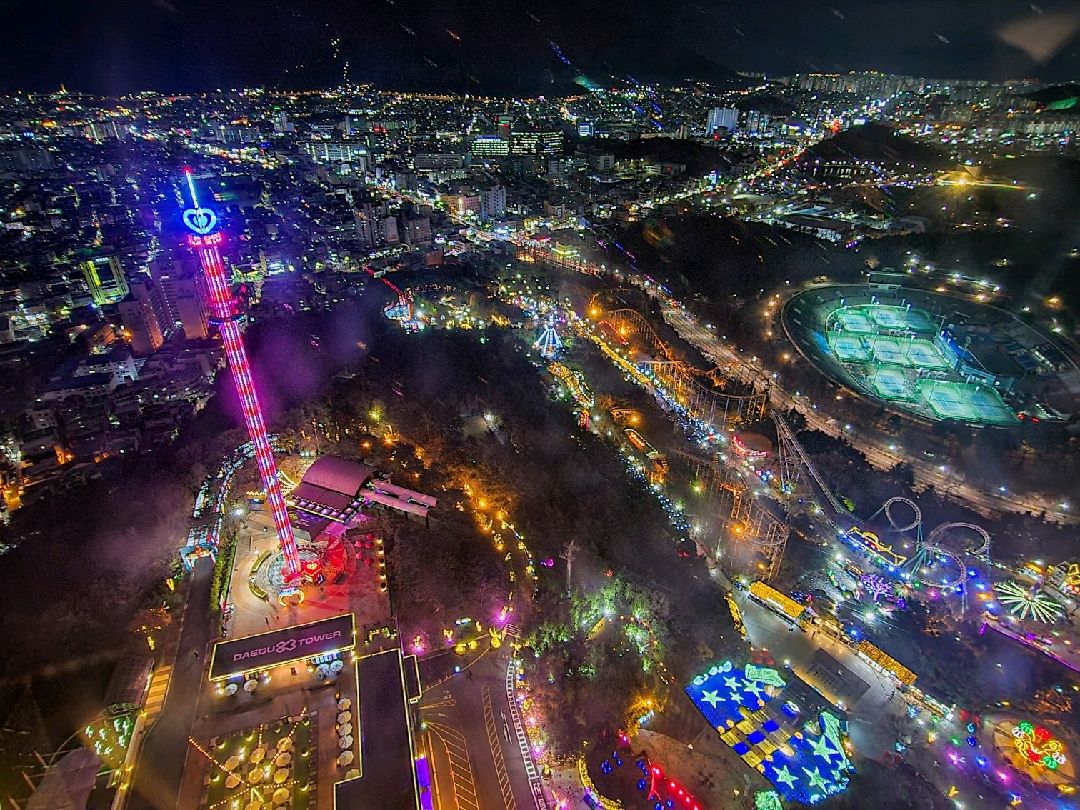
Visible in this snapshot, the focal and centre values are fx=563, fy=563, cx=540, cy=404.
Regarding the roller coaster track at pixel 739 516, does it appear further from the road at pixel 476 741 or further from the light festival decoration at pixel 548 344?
the road at pixel 476 741

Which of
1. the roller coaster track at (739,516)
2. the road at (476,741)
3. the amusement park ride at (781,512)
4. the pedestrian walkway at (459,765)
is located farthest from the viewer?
the roller coaster track at (739,516)

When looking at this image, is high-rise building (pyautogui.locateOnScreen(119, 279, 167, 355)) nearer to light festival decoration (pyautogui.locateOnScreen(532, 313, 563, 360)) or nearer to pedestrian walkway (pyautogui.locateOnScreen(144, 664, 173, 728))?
light festival decoration (pyautogui.locateOnScreen(532, 313, 563, 360))

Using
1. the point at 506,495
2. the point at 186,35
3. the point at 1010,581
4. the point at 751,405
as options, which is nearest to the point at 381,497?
the point at 506,495

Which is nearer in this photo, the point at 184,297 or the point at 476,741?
the point at 476,741

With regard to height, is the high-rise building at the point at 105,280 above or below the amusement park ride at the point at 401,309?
above

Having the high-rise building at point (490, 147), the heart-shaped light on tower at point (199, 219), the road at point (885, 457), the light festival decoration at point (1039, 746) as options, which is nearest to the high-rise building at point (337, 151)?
the high-rise building at point (490, 147)

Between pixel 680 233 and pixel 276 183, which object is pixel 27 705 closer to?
pixel 680 233

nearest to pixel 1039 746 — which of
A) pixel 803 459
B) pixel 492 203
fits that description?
pixel 803 459

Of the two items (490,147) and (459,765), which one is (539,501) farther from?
(490,147)
